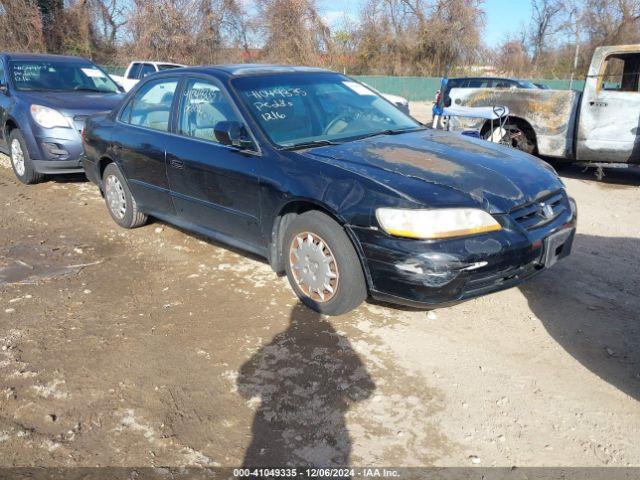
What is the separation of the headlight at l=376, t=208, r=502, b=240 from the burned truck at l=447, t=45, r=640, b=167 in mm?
5441

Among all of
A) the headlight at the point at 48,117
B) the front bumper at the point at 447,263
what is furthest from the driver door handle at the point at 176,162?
the headlight at the point at 48,117

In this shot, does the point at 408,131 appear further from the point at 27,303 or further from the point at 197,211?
the point at 27,303

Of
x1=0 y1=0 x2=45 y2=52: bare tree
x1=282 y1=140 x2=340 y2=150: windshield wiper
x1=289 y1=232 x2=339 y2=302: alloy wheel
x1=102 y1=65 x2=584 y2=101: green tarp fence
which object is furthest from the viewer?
x1=102 y1=65 x2=584 y2=101: green tarp fence

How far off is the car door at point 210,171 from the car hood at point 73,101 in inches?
125

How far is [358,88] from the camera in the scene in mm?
4922

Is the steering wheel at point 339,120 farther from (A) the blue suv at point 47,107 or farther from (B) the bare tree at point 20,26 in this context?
(B) the bare tree at point 20,26

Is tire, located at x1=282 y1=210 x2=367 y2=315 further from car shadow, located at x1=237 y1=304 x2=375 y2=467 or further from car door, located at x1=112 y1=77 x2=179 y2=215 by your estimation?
car door, located at x1=112 y1=77 x2=179 y2=215

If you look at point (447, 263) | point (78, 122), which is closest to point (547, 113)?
point (447, 263)

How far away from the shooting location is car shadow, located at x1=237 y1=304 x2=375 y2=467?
8.54 ft

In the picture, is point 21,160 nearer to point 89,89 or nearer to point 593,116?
point 89,89

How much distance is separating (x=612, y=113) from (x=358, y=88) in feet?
15.1

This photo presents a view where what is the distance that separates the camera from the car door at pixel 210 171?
411 centimetres

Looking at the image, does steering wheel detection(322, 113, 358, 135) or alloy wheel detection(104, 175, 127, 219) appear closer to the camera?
steering wheel detection(322, 113, 358, 135)

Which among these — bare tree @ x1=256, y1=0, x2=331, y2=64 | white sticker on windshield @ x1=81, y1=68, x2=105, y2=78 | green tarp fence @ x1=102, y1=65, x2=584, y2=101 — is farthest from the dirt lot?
bare tree @ x1=256, y1=0, x2=331, y2=64
